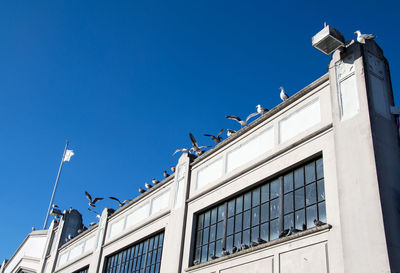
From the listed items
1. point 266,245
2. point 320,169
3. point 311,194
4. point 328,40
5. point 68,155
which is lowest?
point 266,245

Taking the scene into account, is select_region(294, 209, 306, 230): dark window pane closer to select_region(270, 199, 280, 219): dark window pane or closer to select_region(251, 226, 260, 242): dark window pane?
select_region(270, 199, 280, 219): dark window pane

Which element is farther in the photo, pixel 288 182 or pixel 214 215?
pixel 214 215

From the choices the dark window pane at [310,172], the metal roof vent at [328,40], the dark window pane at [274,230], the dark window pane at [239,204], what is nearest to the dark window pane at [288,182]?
the dark window pane at [310,172]

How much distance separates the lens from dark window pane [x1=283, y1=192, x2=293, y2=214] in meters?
11.6

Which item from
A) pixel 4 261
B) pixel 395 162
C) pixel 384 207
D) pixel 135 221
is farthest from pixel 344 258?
pixel 4 261

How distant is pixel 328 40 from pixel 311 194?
3.90 m

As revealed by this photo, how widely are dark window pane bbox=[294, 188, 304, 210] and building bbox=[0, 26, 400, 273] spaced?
29mm

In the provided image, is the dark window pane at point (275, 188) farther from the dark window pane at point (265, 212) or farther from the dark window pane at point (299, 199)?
the dark window pane at point (299, 199)

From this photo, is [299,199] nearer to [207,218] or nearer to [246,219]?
[246,219]

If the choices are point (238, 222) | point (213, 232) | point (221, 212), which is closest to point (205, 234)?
point (213, 232)

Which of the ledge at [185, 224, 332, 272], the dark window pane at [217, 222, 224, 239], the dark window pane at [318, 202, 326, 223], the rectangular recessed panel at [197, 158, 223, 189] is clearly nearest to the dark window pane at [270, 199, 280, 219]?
the ledge at [185, 224, 332, 272]

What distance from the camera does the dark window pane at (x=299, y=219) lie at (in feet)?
36.2

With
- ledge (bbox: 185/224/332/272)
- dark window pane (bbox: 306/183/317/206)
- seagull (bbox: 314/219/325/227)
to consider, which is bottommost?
ledge (bbox: 185/224/332/272)

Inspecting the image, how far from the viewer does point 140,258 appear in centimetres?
1806
